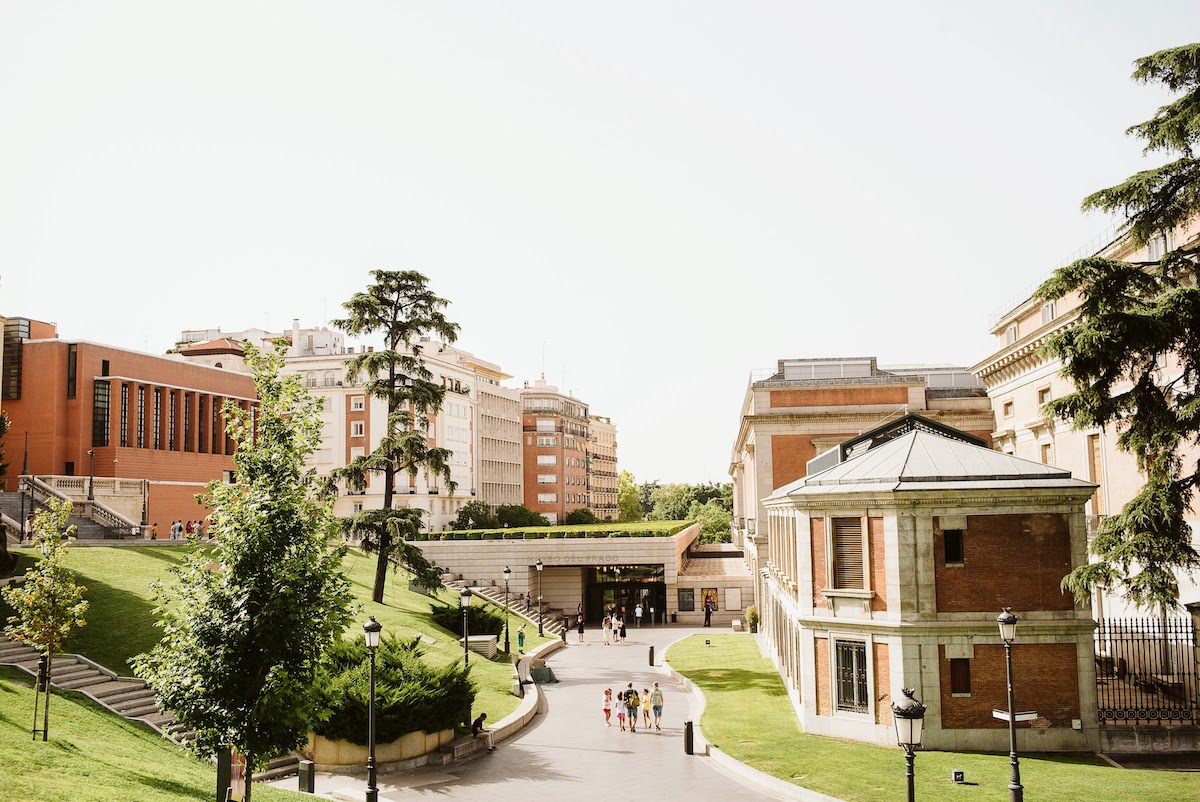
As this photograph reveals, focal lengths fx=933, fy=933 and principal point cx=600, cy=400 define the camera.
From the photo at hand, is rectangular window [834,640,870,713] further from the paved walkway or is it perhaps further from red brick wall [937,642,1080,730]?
the paved walkway

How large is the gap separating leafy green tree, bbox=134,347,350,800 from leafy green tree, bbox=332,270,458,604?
24.0 m

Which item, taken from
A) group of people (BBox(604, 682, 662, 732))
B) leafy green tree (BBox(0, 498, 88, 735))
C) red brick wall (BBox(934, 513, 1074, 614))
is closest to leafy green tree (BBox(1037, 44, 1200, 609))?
red brick wall (BBox(934, 513, 1074, 614))

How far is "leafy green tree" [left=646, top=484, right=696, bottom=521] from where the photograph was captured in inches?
6093

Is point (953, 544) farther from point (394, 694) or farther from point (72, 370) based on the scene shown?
point (72, 370)

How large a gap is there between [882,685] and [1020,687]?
3161mm

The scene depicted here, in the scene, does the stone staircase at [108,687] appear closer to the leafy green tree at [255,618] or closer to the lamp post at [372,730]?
the lamp post at [372,730]

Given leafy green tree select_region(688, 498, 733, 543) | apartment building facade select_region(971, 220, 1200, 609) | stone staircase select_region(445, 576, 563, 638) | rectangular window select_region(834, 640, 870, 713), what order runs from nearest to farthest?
rectangular window select_region(834, 640, 870, 713) < apartment building facade select_region(971, 220, 1200, 609) < stone staircase select_region(445, 576, 563, 638) < leafy green tree select_region(688, 498, 733, 543)

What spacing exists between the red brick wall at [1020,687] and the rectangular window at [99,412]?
48.7 metres

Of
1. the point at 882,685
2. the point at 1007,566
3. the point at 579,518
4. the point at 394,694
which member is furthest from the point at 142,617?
the point at 579,518

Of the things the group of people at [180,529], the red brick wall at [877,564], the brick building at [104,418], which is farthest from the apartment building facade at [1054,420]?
the brick building at [104,418]

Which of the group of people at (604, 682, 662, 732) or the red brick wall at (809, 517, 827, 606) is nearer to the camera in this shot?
the red brick wall at (809, 517, 827, 606)

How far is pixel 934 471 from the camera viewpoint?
23281 mm

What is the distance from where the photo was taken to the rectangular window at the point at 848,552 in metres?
23.1

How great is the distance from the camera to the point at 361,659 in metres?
24.0
